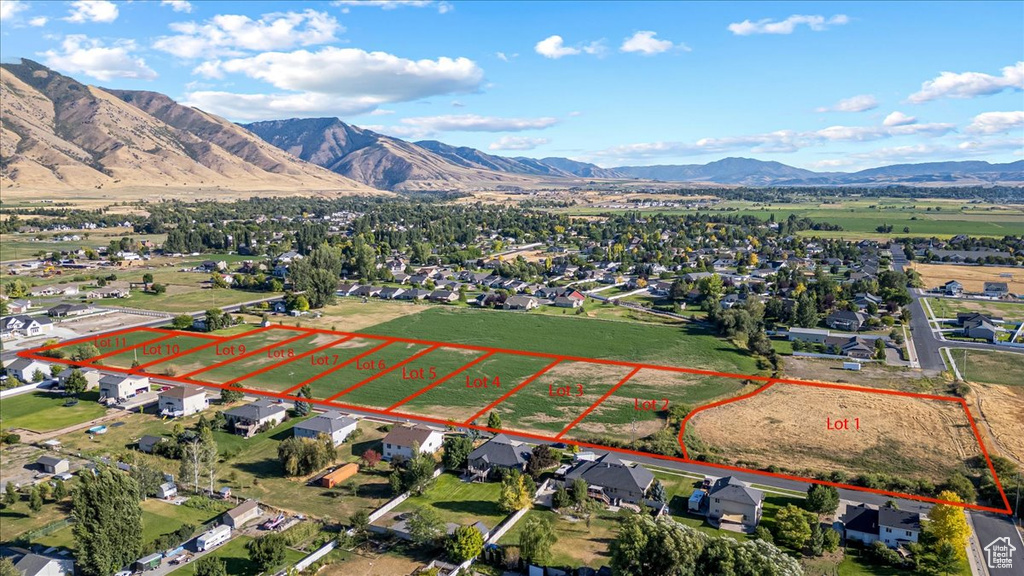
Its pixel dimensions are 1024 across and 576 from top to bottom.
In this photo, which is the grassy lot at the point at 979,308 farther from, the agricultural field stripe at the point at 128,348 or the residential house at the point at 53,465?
the agricultural field stripe at the point at 128,348

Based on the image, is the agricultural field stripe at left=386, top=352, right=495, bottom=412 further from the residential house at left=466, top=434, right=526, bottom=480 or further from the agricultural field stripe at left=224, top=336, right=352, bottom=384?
the agricultural field stripe at left=224, top=336, right=352, bottom=384

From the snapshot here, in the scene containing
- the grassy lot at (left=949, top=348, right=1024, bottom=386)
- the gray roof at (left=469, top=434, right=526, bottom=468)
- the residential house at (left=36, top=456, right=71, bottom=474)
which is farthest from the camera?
the grassy lot at (left=949, top=348, right=1024, bottom=386)

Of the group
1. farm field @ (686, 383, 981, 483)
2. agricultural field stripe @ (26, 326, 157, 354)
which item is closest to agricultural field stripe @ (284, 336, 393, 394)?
agricultural field stripe @ (26, 326, 157, 354)

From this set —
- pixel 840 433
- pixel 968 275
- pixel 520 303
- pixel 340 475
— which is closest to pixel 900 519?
pixel 840 433

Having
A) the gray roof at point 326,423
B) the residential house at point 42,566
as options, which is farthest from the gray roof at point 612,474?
the residential house at point 42,566

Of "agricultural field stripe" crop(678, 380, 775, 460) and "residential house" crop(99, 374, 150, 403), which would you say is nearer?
"agricultural field stripe" crop(678, 380, 775, 460)

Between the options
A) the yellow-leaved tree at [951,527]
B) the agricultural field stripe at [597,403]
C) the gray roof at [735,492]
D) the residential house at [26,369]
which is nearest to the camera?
the yellow-leaved tree at [951,527]

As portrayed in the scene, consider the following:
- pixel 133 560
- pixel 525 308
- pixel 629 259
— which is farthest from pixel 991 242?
pixel 133 560
